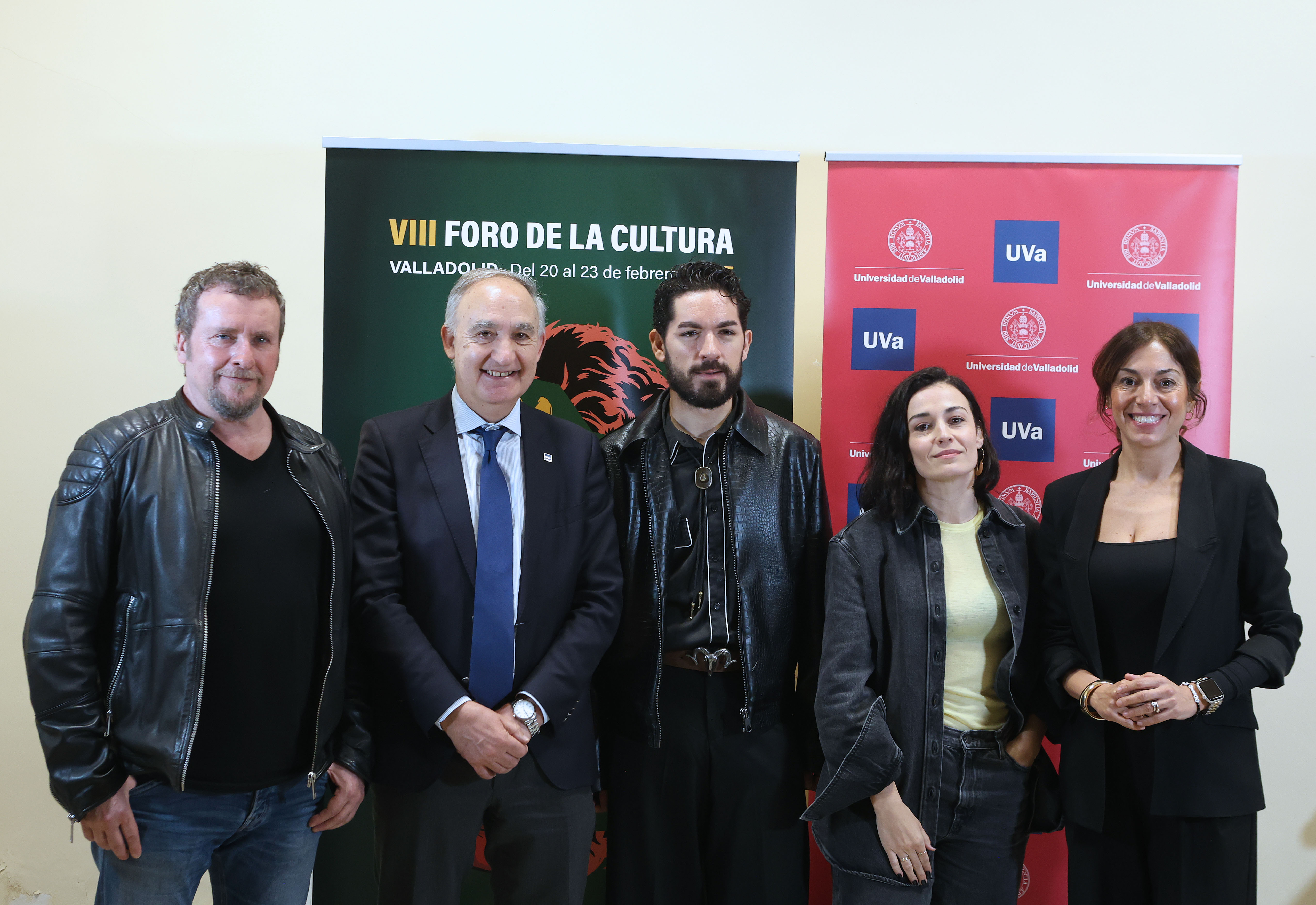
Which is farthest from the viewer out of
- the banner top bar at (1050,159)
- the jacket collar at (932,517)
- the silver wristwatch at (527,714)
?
the banner top bar at (1050,159)

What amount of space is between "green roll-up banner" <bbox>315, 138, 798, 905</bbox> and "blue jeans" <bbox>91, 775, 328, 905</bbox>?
3.57 feet

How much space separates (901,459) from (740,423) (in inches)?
17.5

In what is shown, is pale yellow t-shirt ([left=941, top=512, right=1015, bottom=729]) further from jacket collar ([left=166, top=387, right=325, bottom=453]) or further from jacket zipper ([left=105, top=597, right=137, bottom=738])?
jacket zipper ([left=105, top=597, right=137, bottom=738])

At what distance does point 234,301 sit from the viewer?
182cm

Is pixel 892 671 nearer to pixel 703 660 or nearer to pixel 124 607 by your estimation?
pixel 703 660

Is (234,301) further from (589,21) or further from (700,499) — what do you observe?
(589,21)

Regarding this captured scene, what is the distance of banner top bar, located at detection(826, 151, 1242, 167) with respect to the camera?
2.81 metres

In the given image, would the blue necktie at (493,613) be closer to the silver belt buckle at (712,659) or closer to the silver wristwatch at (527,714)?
the silver wristwatch at (527,714)

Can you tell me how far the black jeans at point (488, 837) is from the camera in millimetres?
1985

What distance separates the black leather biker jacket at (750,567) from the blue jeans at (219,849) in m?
0.82

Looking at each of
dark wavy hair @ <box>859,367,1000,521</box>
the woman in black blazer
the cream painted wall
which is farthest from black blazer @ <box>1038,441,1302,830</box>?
the cream painted wall

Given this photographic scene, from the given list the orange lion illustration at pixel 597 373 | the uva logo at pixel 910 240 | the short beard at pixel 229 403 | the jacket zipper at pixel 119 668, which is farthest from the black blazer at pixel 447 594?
the uva logo at pixel 910 240

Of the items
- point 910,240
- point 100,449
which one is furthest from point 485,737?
point 910,240

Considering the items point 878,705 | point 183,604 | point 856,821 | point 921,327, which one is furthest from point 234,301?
point 921,327
